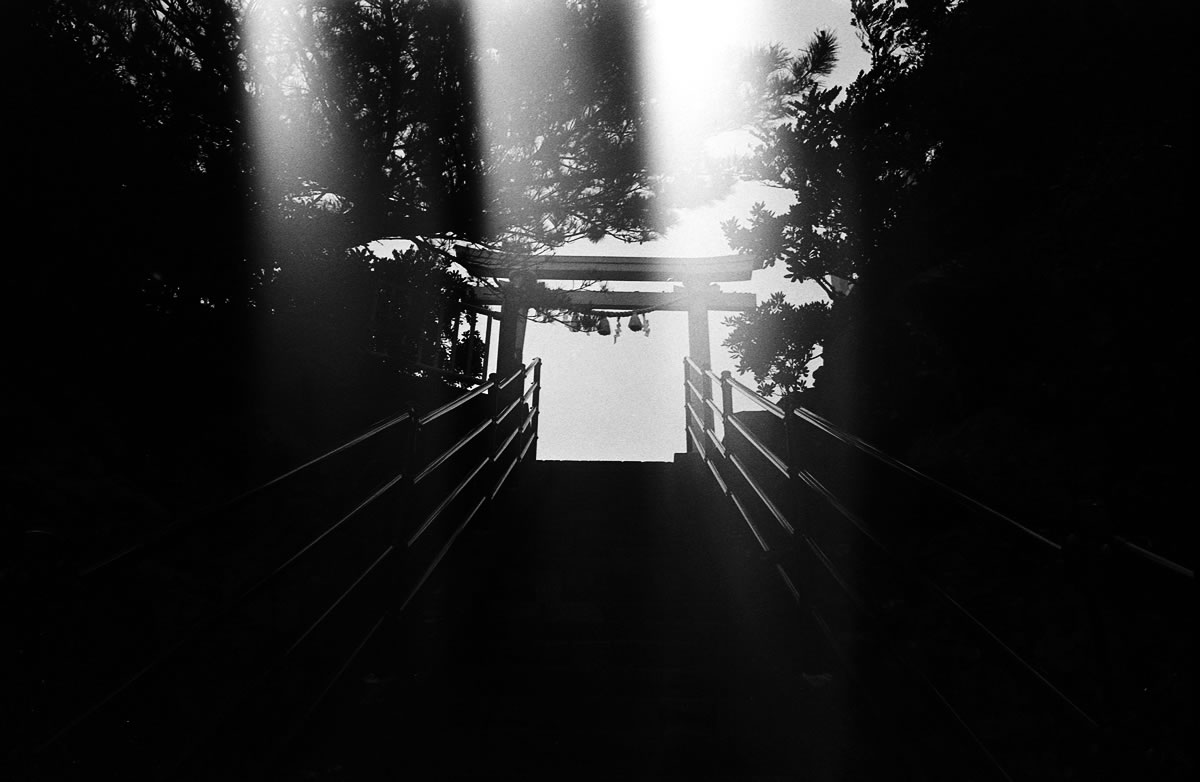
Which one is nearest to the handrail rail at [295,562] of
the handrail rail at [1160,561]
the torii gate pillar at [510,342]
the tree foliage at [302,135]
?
the tree foliage at [302,135]

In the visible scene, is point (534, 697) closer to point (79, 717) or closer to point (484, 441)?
point (79, 717)

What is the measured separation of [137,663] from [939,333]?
194 inches

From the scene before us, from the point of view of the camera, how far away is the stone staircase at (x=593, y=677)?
2.70 meters

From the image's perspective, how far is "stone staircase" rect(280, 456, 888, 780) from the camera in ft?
8.85

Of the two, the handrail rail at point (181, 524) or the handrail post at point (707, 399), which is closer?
the handrail rail at point (181, 524)

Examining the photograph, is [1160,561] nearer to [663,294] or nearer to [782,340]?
[782,340]

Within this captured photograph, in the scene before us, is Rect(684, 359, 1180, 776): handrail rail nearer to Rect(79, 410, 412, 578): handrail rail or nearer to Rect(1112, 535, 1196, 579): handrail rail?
Rect(1112, 535, 1196, 579): handrail rail

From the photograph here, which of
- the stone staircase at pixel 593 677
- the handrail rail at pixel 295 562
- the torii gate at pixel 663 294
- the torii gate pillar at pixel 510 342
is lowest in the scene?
the stone staircase at pixel 593 677

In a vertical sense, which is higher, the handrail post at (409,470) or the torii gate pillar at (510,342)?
the torii gate pillar at (510,342)

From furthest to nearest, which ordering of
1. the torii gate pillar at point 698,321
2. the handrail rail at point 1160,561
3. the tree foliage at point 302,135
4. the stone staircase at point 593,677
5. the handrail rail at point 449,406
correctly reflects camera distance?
the torii gate pillar at point 698,321 < the tree foliage at point 302,135 < the handrail rail at point 449,406 < the stone staircase at point 593,677 < the handrail rail at point 1160,561

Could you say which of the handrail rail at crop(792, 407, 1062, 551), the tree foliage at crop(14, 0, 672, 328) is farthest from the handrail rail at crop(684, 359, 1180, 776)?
the tree foliage at crop(14, 0, 672, 328)

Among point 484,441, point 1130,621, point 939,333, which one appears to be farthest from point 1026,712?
point 484,441

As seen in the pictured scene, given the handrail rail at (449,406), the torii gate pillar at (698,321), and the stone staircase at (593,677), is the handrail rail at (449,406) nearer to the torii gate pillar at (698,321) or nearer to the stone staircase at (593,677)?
the stone staircase at (593,677)

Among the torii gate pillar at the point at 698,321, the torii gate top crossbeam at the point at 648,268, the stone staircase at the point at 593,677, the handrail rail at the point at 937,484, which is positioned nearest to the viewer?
→ the handrail rail at the point at 937,484
